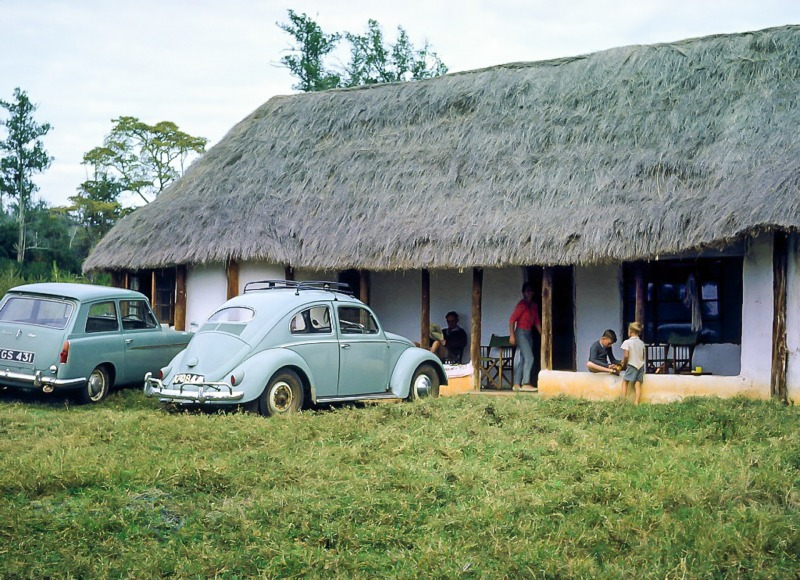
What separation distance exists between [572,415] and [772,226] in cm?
352

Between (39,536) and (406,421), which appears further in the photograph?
(406,421)

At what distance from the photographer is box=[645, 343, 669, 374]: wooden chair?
13.8 metres

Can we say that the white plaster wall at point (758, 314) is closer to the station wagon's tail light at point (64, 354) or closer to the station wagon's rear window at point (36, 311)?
the station wagon's tail light at point (64, 354)

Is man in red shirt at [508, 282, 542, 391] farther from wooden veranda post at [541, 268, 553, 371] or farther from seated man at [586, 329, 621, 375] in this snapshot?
seated man at [586, 329, 621, 375]

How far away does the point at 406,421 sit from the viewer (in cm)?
962

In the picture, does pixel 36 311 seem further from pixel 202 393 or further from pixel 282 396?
pixel 282 396

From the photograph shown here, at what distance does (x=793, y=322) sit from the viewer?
11867mm

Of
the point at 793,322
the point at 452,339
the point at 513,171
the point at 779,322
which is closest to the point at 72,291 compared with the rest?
the point at 452,339

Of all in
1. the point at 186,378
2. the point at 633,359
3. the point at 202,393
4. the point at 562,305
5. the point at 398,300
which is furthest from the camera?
the point at 398,300

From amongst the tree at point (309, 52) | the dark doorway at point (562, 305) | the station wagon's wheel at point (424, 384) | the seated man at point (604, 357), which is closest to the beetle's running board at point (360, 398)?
the station wagon's wheel at point (424, 384)

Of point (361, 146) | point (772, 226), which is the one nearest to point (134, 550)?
point (772, 226)

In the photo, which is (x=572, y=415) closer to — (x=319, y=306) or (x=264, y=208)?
(x=319, y=306)

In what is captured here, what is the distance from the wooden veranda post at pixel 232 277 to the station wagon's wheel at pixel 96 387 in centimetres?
373

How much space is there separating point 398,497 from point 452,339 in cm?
982
